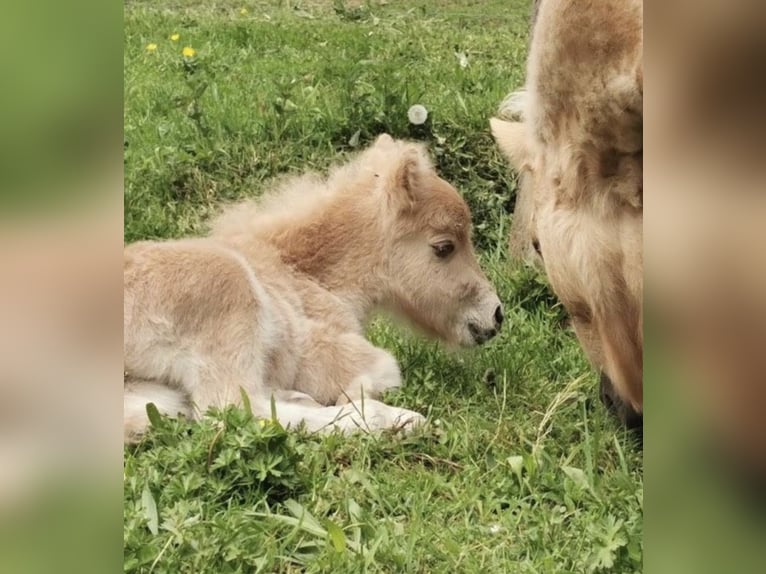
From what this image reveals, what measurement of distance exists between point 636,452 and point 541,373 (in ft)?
1.08

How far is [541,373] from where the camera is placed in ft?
8.63

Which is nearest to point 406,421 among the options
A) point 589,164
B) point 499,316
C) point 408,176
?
point 499,316

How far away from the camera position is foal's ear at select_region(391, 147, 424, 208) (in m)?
2.68

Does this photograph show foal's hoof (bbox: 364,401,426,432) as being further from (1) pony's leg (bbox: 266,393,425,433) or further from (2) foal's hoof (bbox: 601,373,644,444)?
(2) foal's hoof (bbox: 601,373,644,444)

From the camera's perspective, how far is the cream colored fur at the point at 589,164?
220 centimetres

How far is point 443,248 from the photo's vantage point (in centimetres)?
278

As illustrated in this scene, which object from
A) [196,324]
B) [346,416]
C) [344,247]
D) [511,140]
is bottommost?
[346,416]

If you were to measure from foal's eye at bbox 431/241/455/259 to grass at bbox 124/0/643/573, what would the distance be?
10cm

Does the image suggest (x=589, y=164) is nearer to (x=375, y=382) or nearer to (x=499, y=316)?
(x=499, y=316)

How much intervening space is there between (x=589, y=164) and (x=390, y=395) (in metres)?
0.78

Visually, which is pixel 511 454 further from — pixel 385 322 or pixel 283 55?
pixel 283 55

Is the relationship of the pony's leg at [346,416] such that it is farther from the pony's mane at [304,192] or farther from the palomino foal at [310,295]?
the pony's mane at [304,192]

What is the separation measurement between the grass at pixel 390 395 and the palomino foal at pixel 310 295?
60mm
